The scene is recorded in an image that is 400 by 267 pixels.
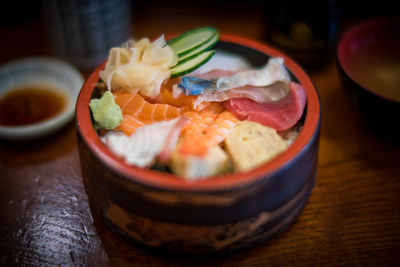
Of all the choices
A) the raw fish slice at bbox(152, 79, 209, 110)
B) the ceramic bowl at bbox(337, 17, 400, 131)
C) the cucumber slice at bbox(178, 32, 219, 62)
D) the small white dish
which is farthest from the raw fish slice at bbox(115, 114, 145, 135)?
the ceramic bowl at bbox(337, 17, 400, 131)

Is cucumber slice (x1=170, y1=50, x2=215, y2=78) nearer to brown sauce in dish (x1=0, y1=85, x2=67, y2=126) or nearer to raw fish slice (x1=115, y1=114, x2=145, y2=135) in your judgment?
raw fish slice (x1=115, y1=114, x2=145, y2=135)

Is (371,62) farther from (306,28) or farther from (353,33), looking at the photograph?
(306,28)

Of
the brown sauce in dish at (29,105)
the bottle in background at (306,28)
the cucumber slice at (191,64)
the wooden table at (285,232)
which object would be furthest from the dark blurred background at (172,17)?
the cucumber slice at (191,64)

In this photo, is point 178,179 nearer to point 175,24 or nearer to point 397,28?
point 397,28

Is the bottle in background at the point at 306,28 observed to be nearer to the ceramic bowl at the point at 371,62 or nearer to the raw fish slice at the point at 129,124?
the ceramic bowl at the point at 371,62

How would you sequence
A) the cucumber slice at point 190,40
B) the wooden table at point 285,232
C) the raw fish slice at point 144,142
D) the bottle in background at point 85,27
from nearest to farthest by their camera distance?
the raw fish slice at point 144,142, the wooden table at point 285,232, the cucumber slice at point 190,40, the bottle in background at point 85,27

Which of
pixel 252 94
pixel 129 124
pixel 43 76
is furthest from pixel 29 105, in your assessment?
pixel 252 94
